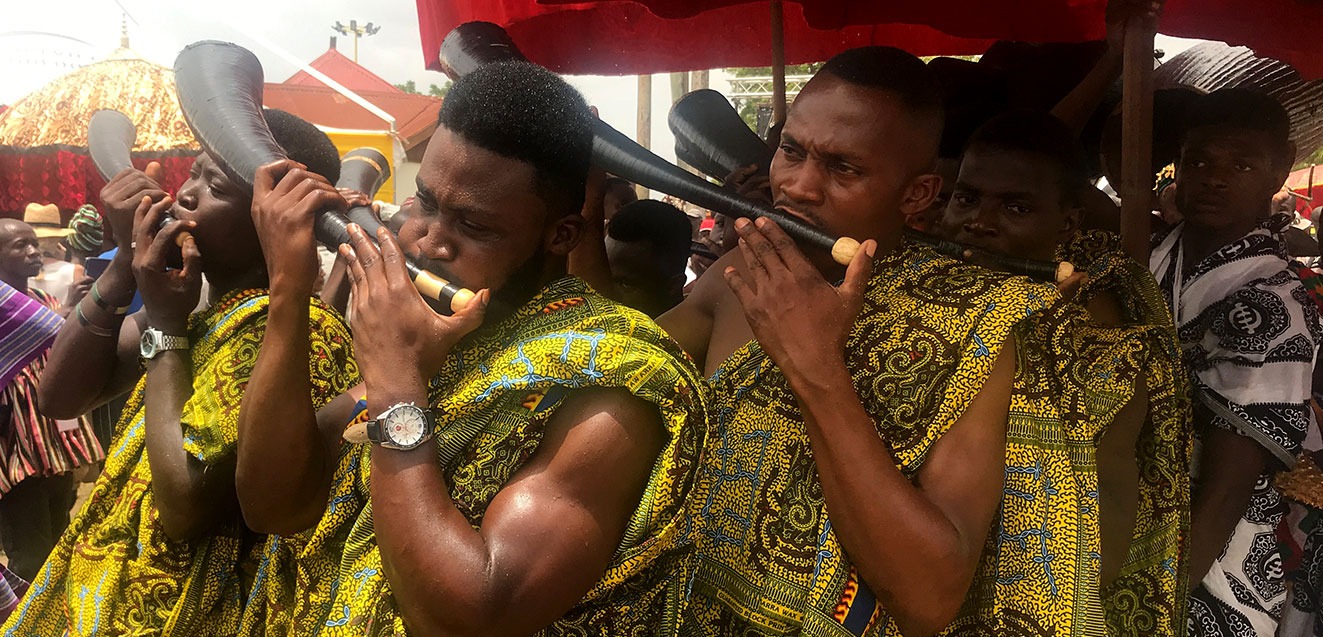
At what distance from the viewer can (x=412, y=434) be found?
4.60 ft

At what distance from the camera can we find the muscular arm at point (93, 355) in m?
2.43

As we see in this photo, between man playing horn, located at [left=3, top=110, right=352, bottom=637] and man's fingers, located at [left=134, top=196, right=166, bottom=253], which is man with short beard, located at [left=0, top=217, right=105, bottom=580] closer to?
man playing horn, located at [left=3, top=110, right=352, bottom=637]

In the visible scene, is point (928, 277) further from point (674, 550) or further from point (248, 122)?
point (248, 122)

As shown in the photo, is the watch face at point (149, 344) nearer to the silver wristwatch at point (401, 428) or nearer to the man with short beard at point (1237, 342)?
the silver wristwatch at point (401, 428)

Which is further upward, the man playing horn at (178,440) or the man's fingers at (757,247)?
the man's fingers at (757,247)

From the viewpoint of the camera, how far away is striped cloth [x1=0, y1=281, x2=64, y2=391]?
11.8 feet

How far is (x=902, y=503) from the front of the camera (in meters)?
1.51

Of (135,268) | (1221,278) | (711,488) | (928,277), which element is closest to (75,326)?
(135,268)

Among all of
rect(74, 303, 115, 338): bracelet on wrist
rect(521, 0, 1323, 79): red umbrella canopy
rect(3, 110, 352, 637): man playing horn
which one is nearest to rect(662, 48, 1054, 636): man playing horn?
rect(521, 0, 1323, 79): red umbrella canopy

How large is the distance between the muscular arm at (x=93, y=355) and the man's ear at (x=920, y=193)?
1882 mm

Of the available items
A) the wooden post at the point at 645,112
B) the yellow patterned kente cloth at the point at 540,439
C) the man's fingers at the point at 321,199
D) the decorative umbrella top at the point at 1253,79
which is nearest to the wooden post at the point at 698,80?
the wooden post at the point at 645,112

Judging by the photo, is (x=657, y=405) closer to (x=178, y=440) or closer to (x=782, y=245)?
(x=782, y=245)

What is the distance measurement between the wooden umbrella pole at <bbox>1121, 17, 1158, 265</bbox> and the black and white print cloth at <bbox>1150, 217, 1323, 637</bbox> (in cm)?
50

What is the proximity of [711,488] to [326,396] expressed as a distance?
86cm
